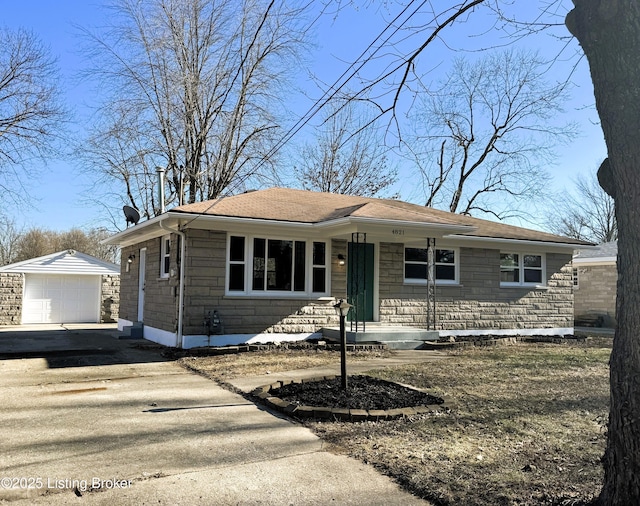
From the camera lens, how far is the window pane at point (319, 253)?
12.4m

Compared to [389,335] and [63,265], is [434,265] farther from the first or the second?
[63,265]

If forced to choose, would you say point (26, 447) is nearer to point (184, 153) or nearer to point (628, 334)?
point (628, 334)

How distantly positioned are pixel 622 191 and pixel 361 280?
393 inches

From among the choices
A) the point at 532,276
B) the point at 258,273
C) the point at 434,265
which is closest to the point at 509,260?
the point at 532,276

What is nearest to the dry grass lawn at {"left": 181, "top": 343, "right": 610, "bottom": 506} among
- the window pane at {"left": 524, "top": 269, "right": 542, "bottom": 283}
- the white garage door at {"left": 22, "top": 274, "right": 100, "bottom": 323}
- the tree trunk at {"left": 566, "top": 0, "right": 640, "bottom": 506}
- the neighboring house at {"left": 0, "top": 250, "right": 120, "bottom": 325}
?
the tree trunk at {"left": 566, "top": 0, "right": 640, "bottom": 506}

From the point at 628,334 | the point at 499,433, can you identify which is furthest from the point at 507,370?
the point at 628,334

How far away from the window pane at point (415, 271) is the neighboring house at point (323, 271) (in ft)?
0.09

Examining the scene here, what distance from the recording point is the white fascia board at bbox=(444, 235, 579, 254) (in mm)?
13984

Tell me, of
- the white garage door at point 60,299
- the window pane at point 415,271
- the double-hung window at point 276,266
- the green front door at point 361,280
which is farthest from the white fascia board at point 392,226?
the white garage door at point 60,299

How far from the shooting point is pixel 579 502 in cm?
315

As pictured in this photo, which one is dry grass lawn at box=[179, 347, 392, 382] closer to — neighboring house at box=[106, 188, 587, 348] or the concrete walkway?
the concrete walkway

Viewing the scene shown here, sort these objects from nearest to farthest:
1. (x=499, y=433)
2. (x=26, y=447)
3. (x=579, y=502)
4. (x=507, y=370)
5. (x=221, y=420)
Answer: (x=579, y=502) → (x=26, y=447) → (x=499, y=433) → (x=221, y=420) → (x=507, y=370)

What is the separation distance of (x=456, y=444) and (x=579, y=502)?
1439 millimetres

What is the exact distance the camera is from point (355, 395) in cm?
605
